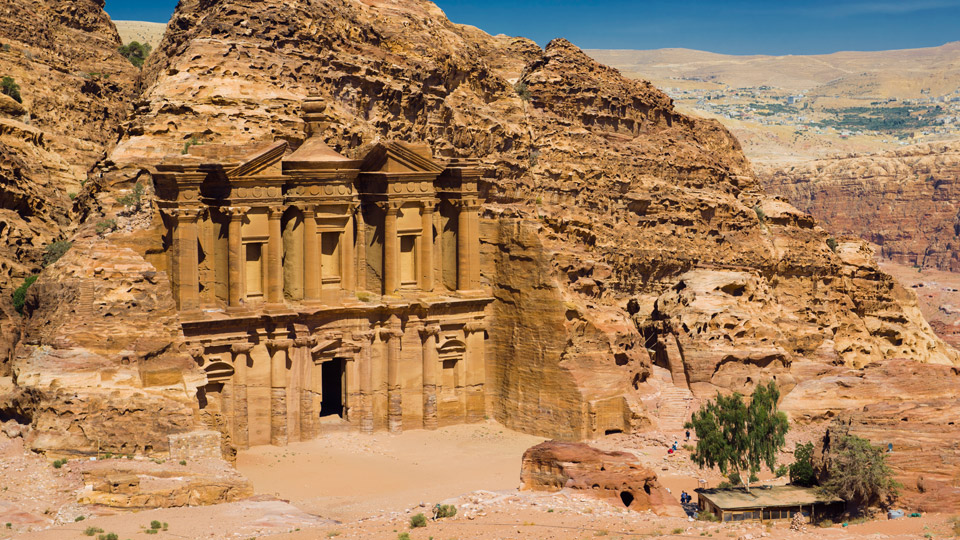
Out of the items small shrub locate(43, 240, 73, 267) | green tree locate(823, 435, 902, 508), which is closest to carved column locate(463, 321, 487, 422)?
small shrub locate(43, 240, 73, 267)

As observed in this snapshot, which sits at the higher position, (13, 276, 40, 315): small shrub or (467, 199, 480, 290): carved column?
(467, 199, 480, 290): carved column

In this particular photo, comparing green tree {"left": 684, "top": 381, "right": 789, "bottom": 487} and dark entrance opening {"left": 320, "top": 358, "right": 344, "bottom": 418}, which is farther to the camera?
dark entrance opening {"left": 320, "top": 358, "right": 344, "bottom": 418}

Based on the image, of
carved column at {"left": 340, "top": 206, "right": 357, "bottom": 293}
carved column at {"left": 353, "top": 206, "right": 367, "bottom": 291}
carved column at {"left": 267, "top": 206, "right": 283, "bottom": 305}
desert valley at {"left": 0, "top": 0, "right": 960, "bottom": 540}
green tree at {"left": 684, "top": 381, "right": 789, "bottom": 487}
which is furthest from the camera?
carved column at {"left": 353, "top": 206, "right": 367, "bottom": 291}

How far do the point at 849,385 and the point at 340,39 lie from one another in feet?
80.7

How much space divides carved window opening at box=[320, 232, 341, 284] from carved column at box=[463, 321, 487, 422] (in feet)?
18.5

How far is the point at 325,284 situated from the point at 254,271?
9.54 ft

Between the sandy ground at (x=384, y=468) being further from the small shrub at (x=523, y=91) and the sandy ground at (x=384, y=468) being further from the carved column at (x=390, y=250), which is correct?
the small shrub at (x=523, y=91)

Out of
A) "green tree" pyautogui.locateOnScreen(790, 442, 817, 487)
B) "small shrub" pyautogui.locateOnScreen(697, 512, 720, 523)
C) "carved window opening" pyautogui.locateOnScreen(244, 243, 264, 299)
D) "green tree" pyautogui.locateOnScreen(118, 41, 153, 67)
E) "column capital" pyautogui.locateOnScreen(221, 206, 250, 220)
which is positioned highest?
"green tree" pyautogui.locateOnScreen(118, 41, 153, 67)

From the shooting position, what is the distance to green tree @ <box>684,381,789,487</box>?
139 feet

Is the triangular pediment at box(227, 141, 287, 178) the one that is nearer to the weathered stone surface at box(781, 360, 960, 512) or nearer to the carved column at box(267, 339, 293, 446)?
the carved column at box(267, 339, 293, 446)

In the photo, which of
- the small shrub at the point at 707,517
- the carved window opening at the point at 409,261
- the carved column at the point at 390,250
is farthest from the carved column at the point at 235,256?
the small shrub at the point at 707,517

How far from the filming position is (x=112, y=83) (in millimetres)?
71938

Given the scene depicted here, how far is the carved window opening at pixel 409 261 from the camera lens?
5178 centimetres

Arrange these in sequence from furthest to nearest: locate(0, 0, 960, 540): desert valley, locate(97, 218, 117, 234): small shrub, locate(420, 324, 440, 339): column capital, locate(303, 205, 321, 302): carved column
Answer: locate(420, 324, 440, 339): column capital, locate(303, 205, 321, 302): carved column, locate(97, 218, 117, 234): small shrub, locate(0, 0, 960, 540): desert valley
